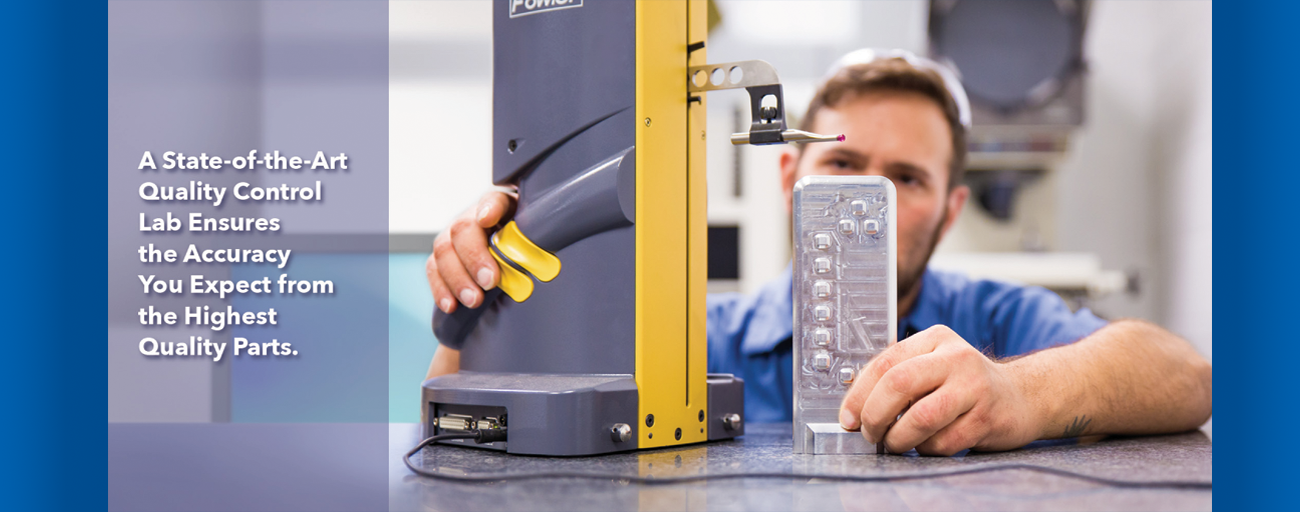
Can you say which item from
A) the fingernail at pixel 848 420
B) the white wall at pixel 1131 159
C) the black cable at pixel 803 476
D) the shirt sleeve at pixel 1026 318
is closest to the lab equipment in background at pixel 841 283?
the fingernail at pixel 848 420

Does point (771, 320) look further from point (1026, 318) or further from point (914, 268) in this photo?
point (1026, 318)

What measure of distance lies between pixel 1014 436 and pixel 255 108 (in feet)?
7.02

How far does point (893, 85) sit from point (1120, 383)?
72 centimetres

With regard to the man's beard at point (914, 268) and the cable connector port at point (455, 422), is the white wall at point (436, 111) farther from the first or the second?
the cable connector port at point (455, 422)

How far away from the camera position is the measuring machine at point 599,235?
0.74 meters

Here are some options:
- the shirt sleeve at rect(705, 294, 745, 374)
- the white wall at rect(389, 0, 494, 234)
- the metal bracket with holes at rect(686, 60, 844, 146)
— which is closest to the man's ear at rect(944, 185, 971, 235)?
the shirt sleeve at rect(705, 294, 745, 374)

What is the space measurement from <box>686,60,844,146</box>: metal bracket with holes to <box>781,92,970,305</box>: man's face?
678mm

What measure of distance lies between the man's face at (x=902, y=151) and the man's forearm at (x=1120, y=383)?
504 mm

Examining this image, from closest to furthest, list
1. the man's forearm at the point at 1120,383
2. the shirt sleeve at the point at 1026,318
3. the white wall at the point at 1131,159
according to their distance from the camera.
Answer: the man's forearm at the point at 1120,383 → the shirt sleeve at the point at 1026,318 → the white wall at the point at 1131,159

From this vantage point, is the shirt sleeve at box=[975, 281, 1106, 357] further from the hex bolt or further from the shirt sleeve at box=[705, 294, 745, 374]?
the hex bolt

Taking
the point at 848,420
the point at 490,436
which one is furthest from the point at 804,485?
the point at 490,436

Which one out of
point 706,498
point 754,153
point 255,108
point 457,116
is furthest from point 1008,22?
point 706,498

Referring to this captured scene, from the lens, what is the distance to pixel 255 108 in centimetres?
235

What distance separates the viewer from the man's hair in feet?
4.72
